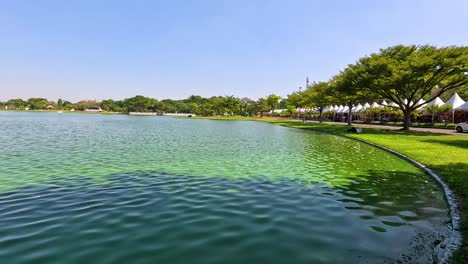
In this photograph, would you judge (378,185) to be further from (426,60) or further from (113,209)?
(426,60)

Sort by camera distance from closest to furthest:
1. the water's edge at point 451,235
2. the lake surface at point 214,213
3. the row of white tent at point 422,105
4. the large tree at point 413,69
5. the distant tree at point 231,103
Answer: the water's edge at point 451,235, the lake surface at point 214,213, the large tree at point 413,69, the row of white tent at point 422,105, the distant tree at point 231,103

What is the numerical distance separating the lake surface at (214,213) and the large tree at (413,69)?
26.7 metres

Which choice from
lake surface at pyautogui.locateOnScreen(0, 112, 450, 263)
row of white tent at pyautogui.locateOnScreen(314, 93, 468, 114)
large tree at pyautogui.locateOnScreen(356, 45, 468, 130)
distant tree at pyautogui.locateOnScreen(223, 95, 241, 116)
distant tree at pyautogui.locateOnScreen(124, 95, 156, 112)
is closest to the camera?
lake surface at pyautogui.locateOnScreen(0, 112, 450, 263)

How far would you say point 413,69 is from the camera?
36875 millimetres

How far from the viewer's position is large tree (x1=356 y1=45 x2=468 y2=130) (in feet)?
118

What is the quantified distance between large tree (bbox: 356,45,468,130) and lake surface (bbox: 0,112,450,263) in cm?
2667

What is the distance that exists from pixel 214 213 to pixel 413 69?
37.8m

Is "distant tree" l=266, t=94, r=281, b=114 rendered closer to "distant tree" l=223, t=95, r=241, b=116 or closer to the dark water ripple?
"distant tree" l=223, t=95, r=241, b=116

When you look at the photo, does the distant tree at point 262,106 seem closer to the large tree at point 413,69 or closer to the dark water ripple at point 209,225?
the large tree at point 413,69

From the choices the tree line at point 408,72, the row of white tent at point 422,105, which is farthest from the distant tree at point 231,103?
the tree line at point 408,72

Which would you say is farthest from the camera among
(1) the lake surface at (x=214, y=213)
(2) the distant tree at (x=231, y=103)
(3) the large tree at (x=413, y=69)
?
(2) the distant tree at (x=231, y=103)

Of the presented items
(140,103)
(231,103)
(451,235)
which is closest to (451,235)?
(451,235)

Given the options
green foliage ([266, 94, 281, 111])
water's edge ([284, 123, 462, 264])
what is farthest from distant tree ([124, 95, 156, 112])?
water's edge ([284, 123, 462, 264])

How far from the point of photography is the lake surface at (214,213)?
5.95 meters
